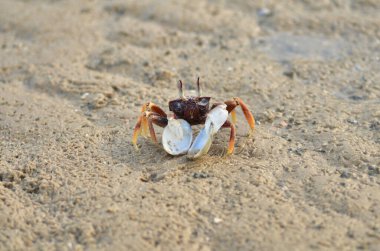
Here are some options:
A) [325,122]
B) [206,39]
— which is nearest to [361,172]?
[325,122]

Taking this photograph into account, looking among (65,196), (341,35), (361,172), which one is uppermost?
(341,35)

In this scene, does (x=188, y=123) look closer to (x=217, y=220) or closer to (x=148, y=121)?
(x=148, y=121)

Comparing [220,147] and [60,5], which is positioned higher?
[60,5]

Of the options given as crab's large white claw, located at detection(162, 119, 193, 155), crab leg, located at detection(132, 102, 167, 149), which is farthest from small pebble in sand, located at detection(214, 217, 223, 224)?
crab leg, located at detection(132, 102, 167, 149)

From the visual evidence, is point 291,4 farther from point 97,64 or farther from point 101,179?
point 101,179

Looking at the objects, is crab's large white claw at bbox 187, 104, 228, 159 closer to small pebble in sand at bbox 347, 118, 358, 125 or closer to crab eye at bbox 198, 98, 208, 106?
crab eye at bbox 198, 98, 208, 106

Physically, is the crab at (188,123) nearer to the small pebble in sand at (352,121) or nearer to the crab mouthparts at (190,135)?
the crab mouthparts at (190,135)
